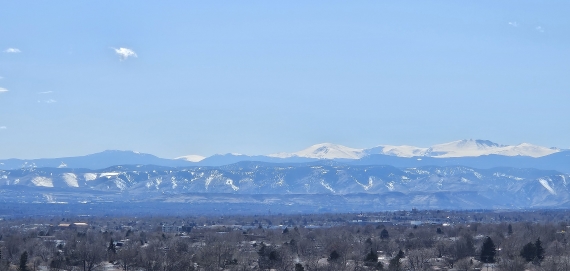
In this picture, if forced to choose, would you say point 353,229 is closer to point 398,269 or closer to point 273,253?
point 273,253

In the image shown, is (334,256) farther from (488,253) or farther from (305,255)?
(488,253)

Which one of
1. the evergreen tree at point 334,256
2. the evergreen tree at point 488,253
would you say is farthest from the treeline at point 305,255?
the evergreen tree at point 334,256

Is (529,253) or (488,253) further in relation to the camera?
(488,253)

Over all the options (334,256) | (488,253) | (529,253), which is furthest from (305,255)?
(529,253)

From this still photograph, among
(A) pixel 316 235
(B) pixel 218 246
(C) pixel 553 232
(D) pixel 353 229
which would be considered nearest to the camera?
(B) pixel 218 246

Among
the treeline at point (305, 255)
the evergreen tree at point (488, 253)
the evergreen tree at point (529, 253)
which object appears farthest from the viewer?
the evergreen tree at point (488, 253)

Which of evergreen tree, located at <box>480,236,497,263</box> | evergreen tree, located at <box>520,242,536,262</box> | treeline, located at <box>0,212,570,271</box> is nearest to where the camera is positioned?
treeline, located at <box>0,212,570,271</box>

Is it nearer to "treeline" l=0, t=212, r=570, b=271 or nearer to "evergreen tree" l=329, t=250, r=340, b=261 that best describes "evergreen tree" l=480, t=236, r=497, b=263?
"treeline" l=0, t=212, r=570, b=271

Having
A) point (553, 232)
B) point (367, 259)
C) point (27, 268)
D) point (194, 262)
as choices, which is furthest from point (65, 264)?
point (553, 232)

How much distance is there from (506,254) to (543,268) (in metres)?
17.3

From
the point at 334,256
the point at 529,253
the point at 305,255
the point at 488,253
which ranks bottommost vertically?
the point at 305,255

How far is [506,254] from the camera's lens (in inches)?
4412

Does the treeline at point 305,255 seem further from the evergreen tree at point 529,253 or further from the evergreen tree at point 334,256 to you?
the evergreen tree at point 334,256

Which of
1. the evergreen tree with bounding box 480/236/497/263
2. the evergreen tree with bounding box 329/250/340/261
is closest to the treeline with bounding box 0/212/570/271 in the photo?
the evergreen tree with bounding box 480/236/497/263
